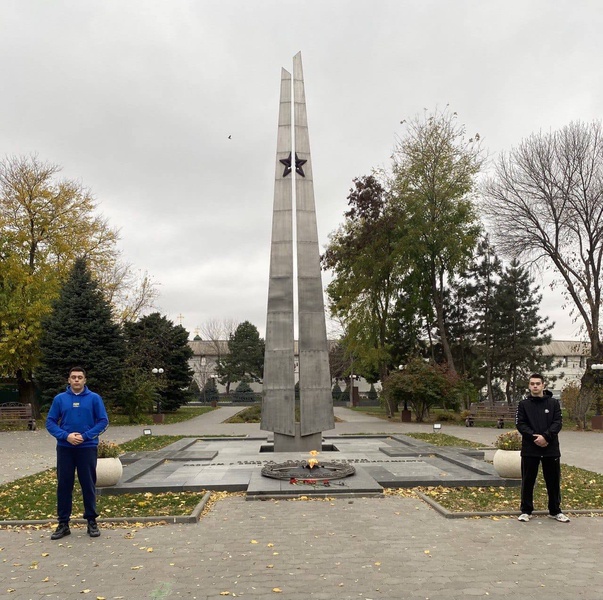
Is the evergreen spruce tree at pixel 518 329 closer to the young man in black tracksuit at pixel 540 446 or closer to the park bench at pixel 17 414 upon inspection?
the park bench at pixel 17 414

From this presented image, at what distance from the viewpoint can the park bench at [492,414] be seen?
22.8 m

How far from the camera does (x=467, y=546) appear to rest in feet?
18.4

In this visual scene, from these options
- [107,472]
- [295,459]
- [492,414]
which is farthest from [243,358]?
[107,472]

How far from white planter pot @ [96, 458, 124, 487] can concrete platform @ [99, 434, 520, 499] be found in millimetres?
125

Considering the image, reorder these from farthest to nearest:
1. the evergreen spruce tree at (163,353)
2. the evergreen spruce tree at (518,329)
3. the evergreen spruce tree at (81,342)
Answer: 1. the evergreen spruce tree at (518,329)
2. the evergreen spruce tree at (163,353)
3. the evergreen spruce tree at (81,342)

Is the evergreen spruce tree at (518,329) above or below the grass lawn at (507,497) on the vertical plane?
above

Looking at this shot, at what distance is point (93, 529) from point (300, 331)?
285 inches

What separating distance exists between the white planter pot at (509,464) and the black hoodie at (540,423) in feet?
7.32

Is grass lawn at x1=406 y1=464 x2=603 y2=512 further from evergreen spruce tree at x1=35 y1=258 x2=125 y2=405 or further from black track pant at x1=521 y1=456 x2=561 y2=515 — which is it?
evergreen spruce tree at x1=35 y1=258 x2=125 y2=405

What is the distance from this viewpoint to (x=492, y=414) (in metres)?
23.5

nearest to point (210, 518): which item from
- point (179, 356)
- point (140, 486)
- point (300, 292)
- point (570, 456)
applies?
point (140, 486)

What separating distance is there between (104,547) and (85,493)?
658mm

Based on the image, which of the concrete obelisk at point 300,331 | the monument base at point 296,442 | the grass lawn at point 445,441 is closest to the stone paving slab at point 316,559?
the concrete obelisk at point 300,331

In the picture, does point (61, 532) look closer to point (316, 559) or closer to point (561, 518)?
point (316, 559)
